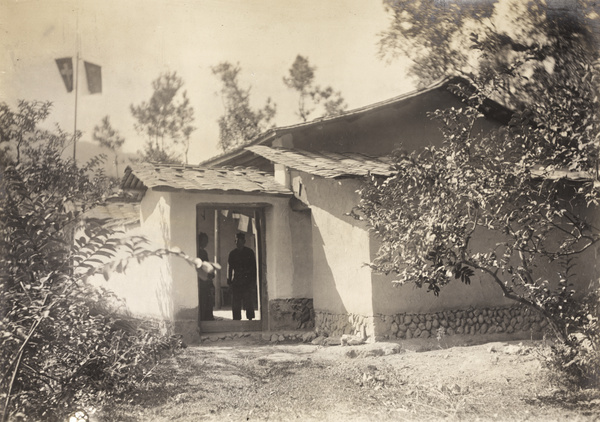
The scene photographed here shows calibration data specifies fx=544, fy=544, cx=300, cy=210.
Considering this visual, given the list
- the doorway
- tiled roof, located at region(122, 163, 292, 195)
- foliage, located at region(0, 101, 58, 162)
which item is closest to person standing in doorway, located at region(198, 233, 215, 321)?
the doorway

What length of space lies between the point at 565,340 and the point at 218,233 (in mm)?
7278

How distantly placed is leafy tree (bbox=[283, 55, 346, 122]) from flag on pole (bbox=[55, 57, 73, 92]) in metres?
2.90

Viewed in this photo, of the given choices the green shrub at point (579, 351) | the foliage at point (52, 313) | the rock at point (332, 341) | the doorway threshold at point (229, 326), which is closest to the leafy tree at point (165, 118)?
the foliage at point (52, 313)

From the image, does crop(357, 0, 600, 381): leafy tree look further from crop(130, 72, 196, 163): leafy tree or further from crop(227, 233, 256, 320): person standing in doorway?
crop(227, 233, 256, 320): person standing in doorway

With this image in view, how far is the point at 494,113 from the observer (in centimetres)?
1059

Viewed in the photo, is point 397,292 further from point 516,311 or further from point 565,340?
point 565,340

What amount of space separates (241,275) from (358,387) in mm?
4416

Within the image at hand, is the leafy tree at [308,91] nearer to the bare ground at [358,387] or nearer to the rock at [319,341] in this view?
the rock at [319,341]

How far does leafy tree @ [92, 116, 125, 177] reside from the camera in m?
7.17

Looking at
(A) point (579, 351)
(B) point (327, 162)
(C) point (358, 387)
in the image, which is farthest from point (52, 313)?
(B) point (327, 162)

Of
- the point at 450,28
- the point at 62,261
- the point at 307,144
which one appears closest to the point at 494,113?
the point at 450,28

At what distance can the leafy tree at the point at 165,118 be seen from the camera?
7367 mm

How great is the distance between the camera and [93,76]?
6328 mm

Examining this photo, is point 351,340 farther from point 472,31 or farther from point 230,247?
point 472,31
